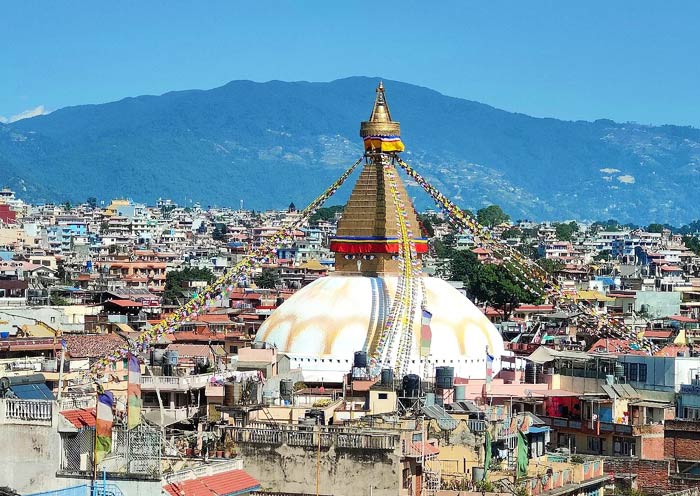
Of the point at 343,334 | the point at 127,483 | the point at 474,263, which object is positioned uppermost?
the point at 474,263

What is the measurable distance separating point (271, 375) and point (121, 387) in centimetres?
829

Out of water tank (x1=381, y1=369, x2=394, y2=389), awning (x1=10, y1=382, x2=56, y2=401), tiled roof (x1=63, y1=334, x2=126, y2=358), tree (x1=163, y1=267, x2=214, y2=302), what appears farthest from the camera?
tree (x1=163, y1=267, x2=214, y2=302)

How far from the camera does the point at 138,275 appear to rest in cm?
13900

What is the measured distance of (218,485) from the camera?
28422mm

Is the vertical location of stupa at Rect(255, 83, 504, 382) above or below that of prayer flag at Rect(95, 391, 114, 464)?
above

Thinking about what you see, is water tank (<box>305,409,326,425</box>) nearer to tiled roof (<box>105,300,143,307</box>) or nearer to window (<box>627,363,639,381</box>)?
window (<box>627,363,639,381</box>)

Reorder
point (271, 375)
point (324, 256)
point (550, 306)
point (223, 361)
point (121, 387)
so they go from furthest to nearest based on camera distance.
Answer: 1. point (324, 256)
2. point (550, 306)
3. point (223, 361)
4. point (271, 375)
5. point (121, 387)

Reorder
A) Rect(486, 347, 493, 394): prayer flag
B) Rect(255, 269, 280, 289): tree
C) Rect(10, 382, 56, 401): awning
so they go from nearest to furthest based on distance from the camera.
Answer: Rect(10, 382, 56, 401): awning < Rect(486, 347, 493, 394): prayer flag < Rect(255, 269, 280, 289): tree

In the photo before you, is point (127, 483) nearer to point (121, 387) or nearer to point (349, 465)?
point (349, 465)

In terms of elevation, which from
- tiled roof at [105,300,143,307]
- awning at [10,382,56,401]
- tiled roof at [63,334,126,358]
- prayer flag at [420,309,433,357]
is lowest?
awning at [10,382,56,401]

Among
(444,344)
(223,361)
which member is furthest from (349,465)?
(444,344)

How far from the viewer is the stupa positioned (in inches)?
2387

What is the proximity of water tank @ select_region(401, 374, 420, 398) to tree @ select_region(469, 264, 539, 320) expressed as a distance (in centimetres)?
5797

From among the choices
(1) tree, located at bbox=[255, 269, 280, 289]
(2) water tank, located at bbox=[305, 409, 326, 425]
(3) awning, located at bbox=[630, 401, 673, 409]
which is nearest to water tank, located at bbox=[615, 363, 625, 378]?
(3) awning, located at bbox=[630, 401, 673, 409]
